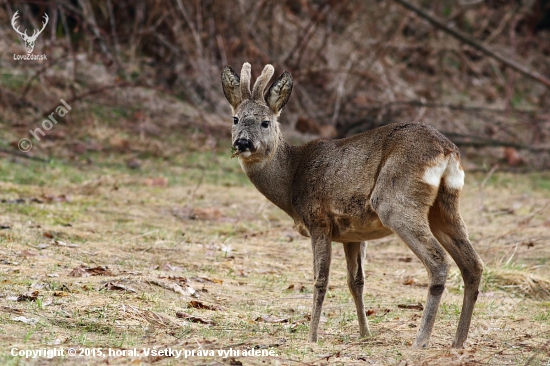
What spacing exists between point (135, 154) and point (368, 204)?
771cm

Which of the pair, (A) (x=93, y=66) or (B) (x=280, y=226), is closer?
(B) (x=280, y=226)

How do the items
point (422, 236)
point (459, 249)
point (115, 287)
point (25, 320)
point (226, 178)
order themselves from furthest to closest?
point (226, 178)
point (115, 287)
point (459, 249)
point (422, 236)
point (25, 320)

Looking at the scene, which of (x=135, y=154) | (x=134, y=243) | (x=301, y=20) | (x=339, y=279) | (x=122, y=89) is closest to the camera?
(x=339, y=279)

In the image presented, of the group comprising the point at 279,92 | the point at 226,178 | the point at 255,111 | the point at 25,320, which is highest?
the point at 226,178

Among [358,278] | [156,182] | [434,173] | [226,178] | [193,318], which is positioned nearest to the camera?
[434,173]

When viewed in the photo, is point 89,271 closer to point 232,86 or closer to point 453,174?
point 232,86

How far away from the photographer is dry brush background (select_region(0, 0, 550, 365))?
17.6ft

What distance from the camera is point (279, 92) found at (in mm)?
6133

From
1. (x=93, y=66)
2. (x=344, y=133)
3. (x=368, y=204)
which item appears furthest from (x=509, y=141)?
(x=368, y=204)

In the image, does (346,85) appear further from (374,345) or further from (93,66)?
(374,345)

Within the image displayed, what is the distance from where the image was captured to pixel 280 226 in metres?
9.62

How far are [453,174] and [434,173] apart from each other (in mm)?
162

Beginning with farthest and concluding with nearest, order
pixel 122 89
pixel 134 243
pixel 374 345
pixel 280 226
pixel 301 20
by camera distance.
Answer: pixel 301 20 → pixel 122 89 → pixel 280 226 → pixel 134 243 → pixel 374 345

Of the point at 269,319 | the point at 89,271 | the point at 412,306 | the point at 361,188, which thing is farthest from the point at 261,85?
the point at 412,306
